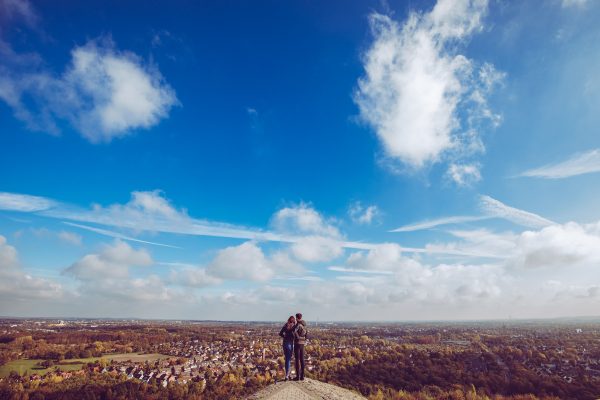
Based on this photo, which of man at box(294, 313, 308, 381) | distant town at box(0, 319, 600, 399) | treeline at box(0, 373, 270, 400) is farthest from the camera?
treeline at box(0, 373, 270, 400)

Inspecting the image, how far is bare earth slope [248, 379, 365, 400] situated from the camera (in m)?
12.5

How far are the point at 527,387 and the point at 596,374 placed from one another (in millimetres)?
Answer: 20345

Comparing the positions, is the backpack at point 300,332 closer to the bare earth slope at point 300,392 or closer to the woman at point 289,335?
the woman at point 289,335

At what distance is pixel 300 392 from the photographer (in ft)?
42.4

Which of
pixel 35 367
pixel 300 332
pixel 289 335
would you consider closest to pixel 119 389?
pixel 35 367

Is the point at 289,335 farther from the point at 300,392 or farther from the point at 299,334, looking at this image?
the point at 300,392

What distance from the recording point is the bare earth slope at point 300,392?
1253 centimetres

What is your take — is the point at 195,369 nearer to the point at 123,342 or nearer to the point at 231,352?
the point at 231,352

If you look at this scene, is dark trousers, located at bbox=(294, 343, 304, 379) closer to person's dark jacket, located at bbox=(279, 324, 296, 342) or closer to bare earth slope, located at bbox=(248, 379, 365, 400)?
person's dark jacket, located at bbox=(279, 324, 296, 342)

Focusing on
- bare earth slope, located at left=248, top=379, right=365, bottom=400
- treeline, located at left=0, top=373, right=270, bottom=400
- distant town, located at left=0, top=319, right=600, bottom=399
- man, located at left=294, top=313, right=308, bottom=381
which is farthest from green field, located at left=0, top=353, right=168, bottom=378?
man, located at left=294, top=313, right=308, bottom=381

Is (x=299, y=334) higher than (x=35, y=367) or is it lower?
higher

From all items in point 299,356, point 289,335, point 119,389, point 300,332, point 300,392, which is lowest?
point 119,389

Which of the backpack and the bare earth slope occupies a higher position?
the backpack

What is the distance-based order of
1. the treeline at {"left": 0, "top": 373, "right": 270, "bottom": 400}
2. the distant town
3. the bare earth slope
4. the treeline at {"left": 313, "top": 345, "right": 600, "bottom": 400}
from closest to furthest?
the bare earth slope → the treeline at {"left": 313, "top": 345, "right": 600, "bottom": 400} → the distant town → the treeline at {"left": 0, "top": 373, "right": 270, "bottom": 400}
